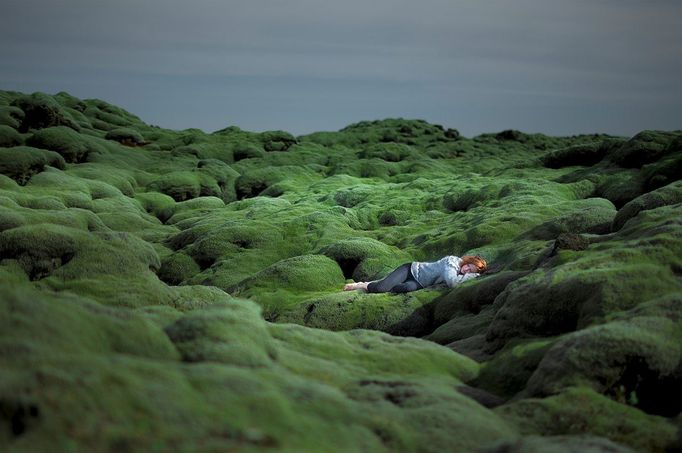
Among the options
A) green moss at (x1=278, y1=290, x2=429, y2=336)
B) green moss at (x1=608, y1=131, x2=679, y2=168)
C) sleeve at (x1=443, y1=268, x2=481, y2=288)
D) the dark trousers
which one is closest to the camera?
green moss at (x1=278, y1=290, x2=429, y2=336)

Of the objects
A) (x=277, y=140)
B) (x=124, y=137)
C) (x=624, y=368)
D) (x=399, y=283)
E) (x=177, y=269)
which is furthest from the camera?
(x=277, y=140)

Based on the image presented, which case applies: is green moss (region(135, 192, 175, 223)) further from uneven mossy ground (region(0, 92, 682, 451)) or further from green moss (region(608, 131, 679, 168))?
green moss (region(608, 131, 679, 168))

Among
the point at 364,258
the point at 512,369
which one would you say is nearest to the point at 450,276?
the point at 364,258

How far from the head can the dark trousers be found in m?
1.80

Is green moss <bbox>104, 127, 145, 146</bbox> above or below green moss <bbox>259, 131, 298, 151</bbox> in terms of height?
below

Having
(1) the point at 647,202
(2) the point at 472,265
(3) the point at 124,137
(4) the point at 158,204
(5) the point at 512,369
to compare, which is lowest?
(5) the point at 512,369

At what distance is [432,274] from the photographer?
22906 mm

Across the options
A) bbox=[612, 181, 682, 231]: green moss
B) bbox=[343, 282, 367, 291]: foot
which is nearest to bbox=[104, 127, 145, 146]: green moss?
bbox=[343, 282, 367, 291]: foot

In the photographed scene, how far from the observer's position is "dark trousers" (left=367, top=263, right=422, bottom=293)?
74.9 feet

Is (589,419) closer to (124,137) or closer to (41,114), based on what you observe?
(41,114)

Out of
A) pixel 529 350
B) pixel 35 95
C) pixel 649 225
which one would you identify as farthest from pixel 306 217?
pixel 35 95

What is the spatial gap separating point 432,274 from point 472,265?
1.55m

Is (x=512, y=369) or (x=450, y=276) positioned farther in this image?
(x=450, y=276)

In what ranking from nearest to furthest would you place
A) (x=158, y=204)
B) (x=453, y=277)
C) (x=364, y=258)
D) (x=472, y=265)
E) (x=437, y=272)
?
(x=453, y=277)
(x=472, y=265)
(x=437, y=272)
(x=364, y=258)
(x=158, y=204)
